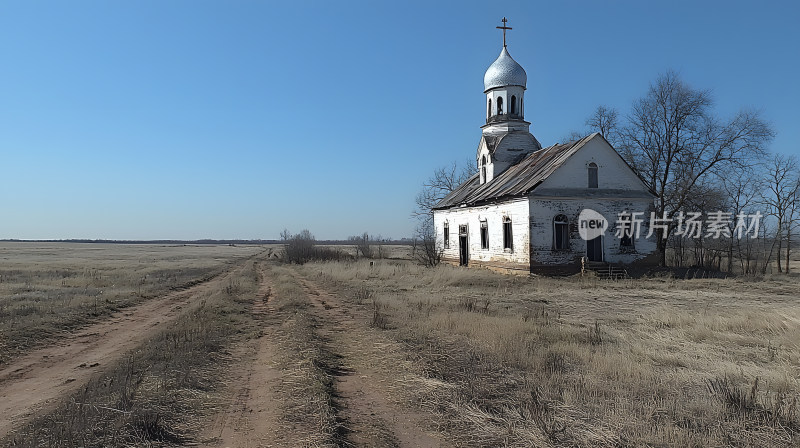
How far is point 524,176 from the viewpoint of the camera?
88.6ft

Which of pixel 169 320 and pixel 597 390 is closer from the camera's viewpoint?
pixel 597 390

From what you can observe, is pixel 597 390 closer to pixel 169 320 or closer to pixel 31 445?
pixel 31 445

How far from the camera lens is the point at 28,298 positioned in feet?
54.0

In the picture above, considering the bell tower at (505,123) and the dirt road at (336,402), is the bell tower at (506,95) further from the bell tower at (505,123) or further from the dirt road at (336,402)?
the dirt road at (336,402)

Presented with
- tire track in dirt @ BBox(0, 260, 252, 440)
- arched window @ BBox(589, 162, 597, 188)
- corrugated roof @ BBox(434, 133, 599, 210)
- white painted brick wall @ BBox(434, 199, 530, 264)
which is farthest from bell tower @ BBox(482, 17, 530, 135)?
tire track in dirt @ BBox(0, 260, 252, 440)

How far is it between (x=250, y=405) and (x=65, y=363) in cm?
471

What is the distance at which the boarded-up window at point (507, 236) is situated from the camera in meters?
26.0

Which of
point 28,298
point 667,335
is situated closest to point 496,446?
point 667,335

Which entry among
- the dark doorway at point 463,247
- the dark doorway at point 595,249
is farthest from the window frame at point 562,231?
the dark doorway at point 463,247

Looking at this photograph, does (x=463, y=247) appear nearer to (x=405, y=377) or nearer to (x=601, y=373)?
(x=601, y=373)

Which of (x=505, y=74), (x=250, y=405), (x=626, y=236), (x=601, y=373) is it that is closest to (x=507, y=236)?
(x=626, y=236)

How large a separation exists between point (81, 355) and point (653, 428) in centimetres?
914

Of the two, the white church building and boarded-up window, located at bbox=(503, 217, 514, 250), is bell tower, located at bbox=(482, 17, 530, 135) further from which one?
boarded-up window, located at bbox=(503, 217, 514, 250)

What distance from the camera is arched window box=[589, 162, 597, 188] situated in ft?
83.7
